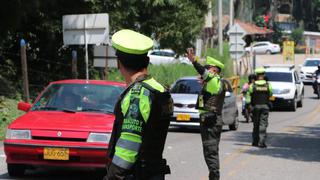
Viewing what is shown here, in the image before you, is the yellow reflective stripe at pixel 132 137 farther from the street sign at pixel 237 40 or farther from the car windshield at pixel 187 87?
the street sign at pixel 237 40

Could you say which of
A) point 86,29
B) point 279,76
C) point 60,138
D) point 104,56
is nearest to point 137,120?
point 60,138

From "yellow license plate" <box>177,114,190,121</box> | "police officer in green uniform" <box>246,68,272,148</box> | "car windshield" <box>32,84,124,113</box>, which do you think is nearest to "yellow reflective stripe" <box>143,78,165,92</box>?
"car windshield" <box>32,84,124,113</box>

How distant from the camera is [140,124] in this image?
4.39 metres

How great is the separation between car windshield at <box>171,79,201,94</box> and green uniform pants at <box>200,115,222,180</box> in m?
9.88

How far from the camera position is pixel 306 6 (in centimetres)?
9469

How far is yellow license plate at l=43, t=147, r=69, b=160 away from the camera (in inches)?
378

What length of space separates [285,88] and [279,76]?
1209 millimetres

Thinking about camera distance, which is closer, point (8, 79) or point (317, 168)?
point (317, 168)

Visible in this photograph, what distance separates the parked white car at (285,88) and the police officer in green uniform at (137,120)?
23.5 m

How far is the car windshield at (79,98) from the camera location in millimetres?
10742

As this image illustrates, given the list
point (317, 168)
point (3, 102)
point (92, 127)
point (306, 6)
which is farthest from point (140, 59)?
point (306, 6)

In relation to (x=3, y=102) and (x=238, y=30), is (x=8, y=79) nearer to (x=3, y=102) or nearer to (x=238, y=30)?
(x=3, y=102)

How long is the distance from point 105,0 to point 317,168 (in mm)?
13599

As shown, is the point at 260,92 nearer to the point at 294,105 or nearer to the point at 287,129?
the point at 287,129
